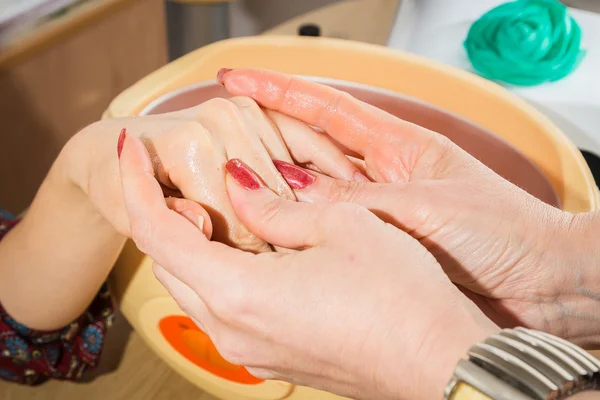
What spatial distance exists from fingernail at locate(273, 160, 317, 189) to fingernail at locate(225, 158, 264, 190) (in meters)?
0.05

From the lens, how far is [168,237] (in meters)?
0.40

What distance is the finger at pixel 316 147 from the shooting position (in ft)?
1.96

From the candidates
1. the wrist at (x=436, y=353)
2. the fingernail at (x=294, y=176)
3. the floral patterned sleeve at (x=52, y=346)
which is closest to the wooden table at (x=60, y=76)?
the floral patterned sleeve at (x=52, y=346)

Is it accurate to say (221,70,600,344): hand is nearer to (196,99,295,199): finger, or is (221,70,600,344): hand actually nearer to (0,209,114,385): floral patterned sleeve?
(196,99,295,199): finger

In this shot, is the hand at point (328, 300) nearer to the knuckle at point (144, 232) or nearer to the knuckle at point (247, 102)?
the knuckle at point (144, 232)

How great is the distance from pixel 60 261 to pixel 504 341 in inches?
17.7

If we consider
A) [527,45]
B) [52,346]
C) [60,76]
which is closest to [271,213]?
[52,346]

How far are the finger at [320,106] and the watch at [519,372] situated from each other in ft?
0.89

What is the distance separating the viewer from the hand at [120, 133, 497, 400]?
36 cm

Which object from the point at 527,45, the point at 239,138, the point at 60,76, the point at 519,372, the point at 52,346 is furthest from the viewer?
the point at 60,76

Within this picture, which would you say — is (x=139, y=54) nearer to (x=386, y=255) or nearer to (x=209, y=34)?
(x=209, y=34)

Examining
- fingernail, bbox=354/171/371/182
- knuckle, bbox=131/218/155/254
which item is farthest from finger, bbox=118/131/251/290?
fingernail, bbox=354/171/371/182

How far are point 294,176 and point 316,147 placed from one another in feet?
0.23

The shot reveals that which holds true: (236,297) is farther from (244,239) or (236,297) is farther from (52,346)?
(52,346)
